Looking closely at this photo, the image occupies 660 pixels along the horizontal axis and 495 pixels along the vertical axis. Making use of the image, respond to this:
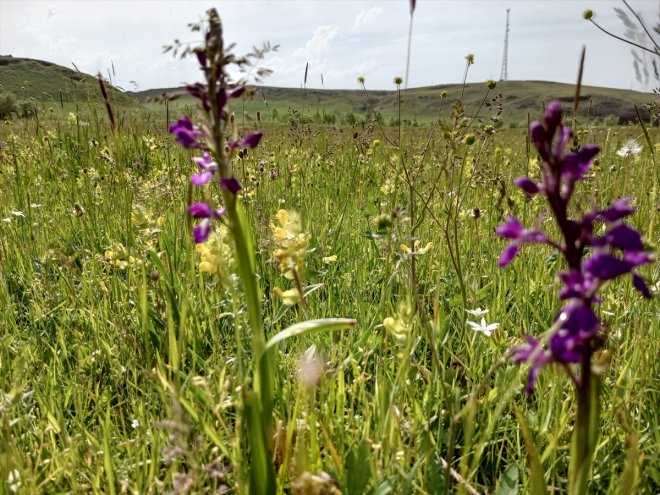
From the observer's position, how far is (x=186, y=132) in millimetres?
938

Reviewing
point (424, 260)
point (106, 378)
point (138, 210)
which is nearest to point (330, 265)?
point (424, 260)

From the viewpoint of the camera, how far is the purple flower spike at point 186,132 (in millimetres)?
937

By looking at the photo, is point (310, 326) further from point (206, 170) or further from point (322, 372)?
point (322, 372)

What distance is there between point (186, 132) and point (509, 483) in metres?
1.10

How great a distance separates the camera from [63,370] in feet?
6.26

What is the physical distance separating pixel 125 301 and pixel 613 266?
6.59 feet

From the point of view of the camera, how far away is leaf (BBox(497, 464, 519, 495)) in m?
1.24

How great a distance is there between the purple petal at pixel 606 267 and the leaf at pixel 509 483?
0.78 meters

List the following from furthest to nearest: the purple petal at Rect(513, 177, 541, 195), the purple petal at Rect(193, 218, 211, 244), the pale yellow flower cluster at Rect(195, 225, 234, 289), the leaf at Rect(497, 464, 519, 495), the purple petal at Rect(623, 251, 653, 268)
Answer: the pale yellow flower cluster at Rect(195, 225, 234, 289), the leaf at Rect(497, 464, 519, 495), the purple petal at Rect(193, 218, 211, 244), the purple petal at Rect(513, 177, 541, 195), the purple petal at Rect(623, 251, 653, 268)

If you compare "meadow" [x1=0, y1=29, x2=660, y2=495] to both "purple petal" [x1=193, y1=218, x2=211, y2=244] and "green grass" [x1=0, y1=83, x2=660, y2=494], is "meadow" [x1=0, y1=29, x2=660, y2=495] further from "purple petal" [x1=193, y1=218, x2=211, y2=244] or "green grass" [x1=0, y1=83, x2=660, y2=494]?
"purple petal" [x1=193, y1=218, x2=211, y2=244]

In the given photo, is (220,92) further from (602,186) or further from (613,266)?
(602,186)

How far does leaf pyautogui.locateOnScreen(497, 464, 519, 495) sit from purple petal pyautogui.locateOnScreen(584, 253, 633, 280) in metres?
0.78

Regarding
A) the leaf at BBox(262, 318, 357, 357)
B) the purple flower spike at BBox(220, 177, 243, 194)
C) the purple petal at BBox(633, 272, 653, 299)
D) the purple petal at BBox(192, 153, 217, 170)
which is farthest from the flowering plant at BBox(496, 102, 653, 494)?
the purple petal at BBox(192, 153, 217, 170)

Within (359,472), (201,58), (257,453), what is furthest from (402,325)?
(201,58)
